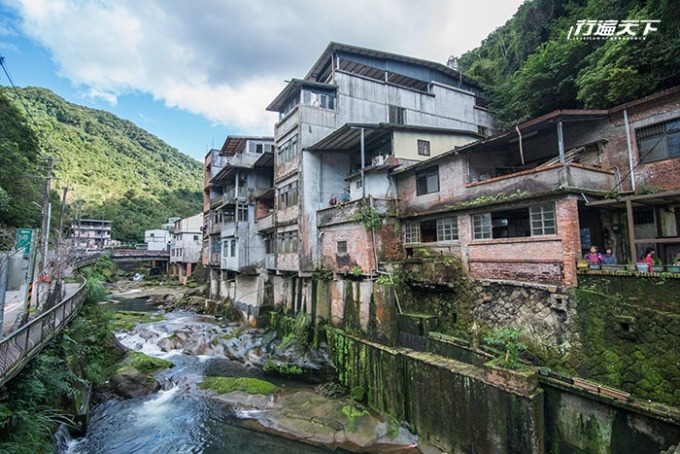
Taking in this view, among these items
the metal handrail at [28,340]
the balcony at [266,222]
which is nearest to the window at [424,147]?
the balcony at [266,222]

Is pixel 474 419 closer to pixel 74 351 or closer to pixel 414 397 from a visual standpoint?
pixel 414 397

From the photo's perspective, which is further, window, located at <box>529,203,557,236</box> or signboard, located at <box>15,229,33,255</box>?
signboard, located at <box>15,229,33,255</box>

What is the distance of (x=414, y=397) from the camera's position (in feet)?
39.5

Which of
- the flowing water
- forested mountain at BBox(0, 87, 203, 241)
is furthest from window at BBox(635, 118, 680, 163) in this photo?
forested mountain at BBox(0, 87, 203, 241)

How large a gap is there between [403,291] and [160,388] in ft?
41.2

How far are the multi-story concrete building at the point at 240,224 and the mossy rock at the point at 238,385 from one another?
9.85m

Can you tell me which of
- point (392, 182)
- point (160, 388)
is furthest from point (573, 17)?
point (160, 388)

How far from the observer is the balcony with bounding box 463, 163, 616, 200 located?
1057cm

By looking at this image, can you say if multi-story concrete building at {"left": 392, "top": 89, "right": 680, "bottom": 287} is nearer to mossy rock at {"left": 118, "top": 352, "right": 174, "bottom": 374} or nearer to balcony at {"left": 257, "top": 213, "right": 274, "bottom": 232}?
balcony at {"left": 257, "top": 213, "right": 274, "bottom": 232}

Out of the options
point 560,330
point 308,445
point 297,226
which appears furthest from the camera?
point 297,226

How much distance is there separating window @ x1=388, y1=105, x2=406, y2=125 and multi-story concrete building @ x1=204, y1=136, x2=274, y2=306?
9.35 m

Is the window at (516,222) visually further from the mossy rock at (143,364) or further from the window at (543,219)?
the mossy rock at (143,364)

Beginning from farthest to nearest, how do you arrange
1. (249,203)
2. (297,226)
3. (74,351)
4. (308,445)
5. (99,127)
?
(99,127) < (249,203) < (297,226) < (74,351) < (308,445)

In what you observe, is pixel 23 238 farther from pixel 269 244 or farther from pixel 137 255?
pixel 137 255
